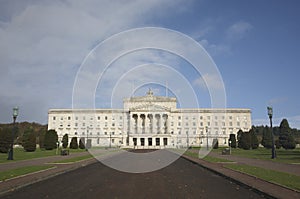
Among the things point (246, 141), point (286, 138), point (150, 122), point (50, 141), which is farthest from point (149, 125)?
point (286, 138)

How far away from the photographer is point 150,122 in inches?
4564

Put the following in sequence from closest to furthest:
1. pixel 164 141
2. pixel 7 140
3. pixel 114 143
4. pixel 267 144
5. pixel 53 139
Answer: pixel 7 140 → pixel 53 139 → pixel 267 144 → pixel 164 141 → pixel 114 143

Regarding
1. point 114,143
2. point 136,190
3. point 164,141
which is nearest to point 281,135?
point 164,141

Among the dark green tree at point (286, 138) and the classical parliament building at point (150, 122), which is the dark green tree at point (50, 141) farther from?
the dark green tree at point (286, 138)

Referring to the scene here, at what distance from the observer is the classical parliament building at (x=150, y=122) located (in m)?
114

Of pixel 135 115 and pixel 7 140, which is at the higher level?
pixel 135 115

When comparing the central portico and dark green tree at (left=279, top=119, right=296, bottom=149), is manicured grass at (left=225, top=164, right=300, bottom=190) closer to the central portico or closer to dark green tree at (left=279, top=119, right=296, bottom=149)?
dark green tree at (left=279, top=119, right=296, bottom=149)

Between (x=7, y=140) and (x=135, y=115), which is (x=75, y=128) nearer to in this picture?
(x=135, y=115)

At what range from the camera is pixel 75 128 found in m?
124

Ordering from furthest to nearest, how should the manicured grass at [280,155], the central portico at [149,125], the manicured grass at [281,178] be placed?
the central portico at [149,125] → the manicured grass at [280,155] → the manicured grass at [281,178]

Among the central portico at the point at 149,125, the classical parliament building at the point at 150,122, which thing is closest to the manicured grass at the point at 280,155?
the central portico at the point at 149,125

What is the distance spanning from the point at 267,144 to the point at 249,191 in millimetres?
66674

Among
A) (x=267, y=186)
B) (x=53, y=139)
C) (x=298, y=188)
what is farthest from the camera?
(x=53, y=139)

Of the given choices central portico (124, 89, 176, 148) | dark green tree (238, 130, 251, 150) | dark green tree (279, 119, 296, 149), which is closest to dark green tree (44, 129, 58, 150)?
dark green tree (238, 130, 251, 150)
